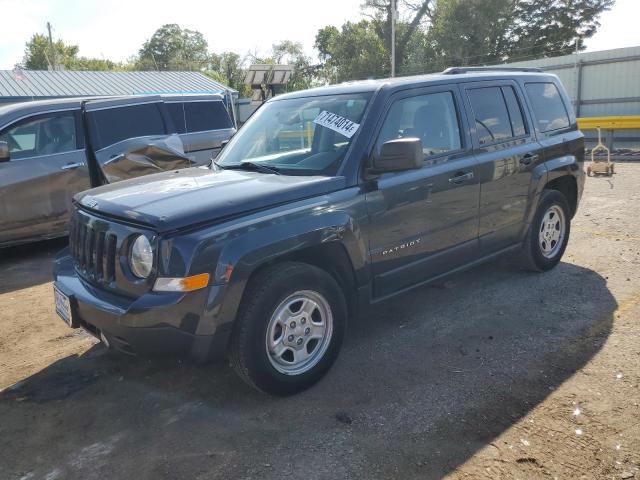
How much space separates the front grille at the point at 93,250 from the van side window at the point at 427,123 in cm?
186

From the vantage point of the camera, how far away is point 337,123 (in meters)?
3.88

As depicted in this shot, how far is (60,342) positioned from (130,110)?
4.26 metres

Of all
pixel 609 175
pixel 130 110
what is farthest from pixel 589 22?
pixel 130 110

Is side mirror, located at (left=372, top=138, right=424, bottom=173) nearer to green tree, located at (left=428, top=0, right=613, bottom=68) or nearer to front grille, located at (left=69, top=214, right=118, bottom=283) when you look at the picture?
front grille, located at (left=69, top=214, right=118, bottom=283)

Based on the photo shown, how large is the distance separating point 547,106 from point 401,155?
2662 millimetres

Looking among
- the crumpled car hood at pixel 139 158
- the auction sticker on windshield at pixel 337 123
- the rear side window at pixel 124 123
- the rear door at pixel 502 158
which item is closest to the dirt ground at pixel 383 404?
the rear door at pixel 502 158

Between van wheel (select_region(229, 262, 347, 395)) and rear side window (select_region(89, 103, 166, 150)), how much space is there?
16.7ft

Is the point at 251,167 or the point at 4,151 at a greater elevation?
the point at 4,151

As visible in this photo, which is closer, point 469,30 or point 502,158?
point 502,158

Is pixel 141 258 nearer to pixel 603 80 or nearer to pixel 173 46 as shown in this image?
pixel 603 80

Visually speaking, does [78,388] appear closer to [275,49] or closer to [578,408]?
[578,408]

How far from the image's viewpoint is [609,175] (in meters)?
11.4

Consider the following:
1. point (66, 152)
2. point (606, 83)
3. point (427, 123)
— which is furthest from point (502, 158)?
point (606, 83)

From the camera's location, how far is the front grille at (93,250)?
317 cm
